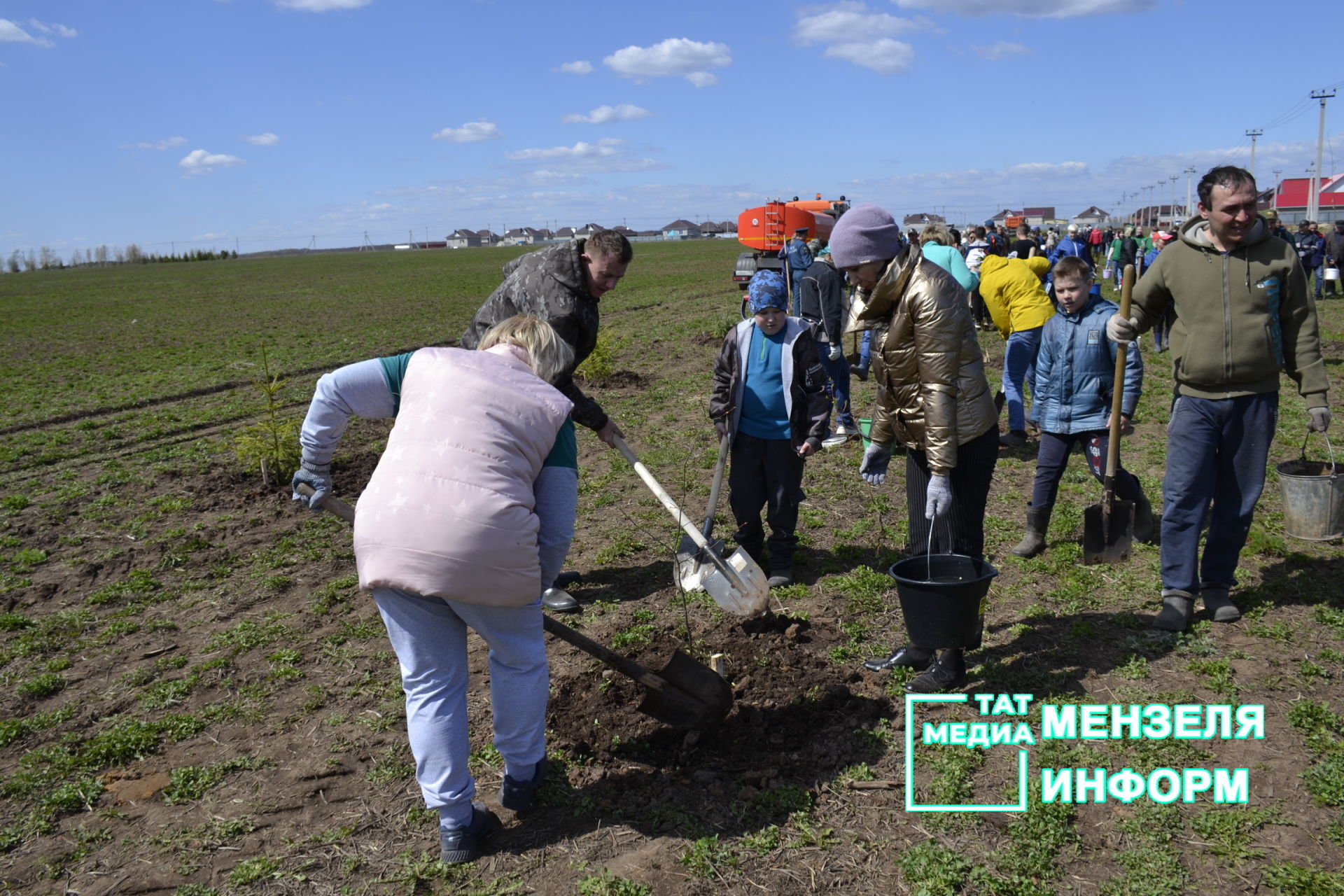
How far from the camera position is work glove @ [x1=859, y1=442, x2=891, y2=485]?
4246 mm

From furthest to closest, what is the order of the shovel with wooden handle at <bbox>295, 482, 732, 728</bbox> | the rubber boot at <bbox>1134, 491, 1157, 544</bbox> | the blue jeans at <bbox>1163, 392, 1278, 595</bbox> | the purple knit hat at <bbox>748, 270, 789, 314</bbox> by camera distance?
the rubber boot at <bbox>1134, 491, 1157, 544</bbox> < the purple knit hat at <bbox>748, 270, 789, 314</bbox> < the blue jeans at <bbox>1163, 392, 1278, 595</bbox> < the shovel with wooden handle at <bbox>295, 482, 732, 728</bbox>

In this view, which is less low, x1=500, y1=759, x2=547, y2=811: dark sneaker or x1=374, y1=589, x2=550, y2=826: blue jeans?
x1=374, y1=589, x2=550, y2=826: blue jeans

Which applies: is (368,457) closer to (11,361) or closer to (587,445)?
(587,445)

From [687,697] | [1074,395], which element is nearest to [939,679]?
[687,697]

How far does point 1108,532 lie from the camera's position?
17.3 feet

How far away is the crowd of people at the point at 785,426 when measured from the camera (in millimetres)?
2848

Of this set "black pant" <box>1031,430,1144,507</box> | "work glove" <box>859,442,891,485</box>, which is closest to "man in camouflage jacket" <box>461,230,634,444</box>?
"work glove" <box>859,442,891,485</box>

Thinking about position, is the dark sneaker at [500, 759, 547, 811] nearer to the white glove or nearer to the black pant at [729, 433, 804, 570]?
the black pant at [729, 433, 804, 570]

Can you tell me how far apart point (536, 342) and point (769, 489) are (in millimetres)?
2647

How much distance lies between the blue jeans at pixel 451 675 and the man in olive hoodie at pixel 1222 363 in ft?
10.9

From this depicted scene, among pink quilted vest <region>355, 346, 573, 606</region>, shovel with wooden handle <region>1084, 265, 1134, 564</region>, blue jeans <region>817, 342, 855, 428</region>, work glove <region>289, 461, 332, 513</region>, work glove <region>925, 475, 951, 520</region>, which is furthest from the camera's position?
blue jeans <region>817, 342, 855, 428</region>

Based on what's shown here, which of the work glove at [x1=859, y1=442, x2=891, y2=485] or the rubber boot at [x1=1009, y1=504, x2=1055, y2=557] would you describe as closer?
the work glove at [x1=859, y1=442, x2=891, y2=485]

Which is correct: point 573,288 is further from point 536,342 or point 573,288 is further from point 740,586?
point 740,586

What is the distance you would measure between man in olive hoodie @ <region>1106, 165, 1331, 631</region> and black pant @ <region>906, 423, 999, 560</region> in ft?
3.89
